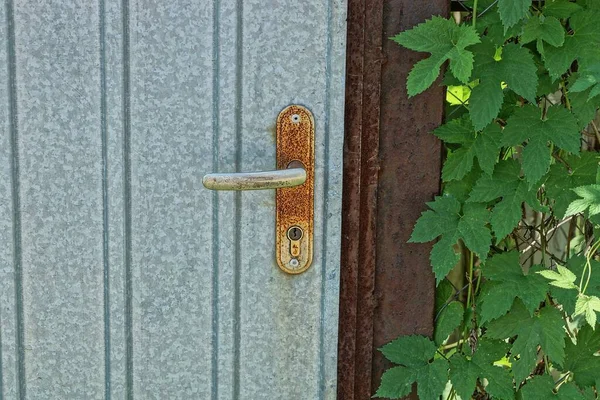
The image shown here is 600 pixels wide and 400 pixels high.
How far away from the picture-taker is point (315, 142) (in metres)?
1.81

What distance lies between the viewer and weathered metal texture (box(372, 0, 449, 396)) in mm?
1823

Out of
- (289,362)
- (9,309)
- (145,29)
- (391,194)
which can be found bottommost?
(289,362)

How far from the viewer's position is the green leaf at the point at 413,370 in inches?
73.7

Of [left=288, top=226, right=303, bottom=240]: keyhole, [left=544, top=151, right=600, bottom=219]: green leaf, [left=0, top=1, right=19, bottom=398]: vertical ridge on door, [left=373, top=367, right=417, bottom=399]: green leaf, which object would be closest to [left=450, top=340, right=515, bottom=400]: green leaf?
[left=373, top=367, right=417, bottom=399]: green leaf

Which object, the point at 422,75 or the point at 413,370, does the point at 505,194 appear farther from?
the point at 413,370

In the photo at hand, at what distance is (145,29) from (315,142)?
455mm

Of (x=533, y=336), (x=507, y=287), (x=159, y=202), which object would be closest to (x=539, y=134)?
(x=507, y=287)

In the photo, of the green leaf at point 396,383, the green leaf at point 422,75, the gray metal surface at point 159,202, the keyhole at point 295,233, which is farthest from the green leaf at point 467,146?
the green leaf at point 396,383

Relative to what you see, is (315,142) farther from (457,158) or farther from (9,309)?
(9,309)

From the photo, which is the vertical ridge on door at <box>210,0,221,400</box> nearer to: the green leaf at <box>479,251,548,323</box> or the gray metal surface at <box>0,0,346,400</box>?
the gray metal surface at <box>0,0,346,400</box>

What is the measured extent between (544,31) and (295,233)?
71 cm

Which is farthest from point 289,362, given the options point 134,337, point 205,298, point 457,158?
point 457,158

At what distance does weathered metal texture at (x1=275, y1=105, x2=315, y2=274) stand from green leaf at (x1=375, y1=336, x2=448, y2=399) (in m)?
0.31

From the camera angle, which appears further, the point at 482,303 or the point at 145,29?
the point at 482,303
